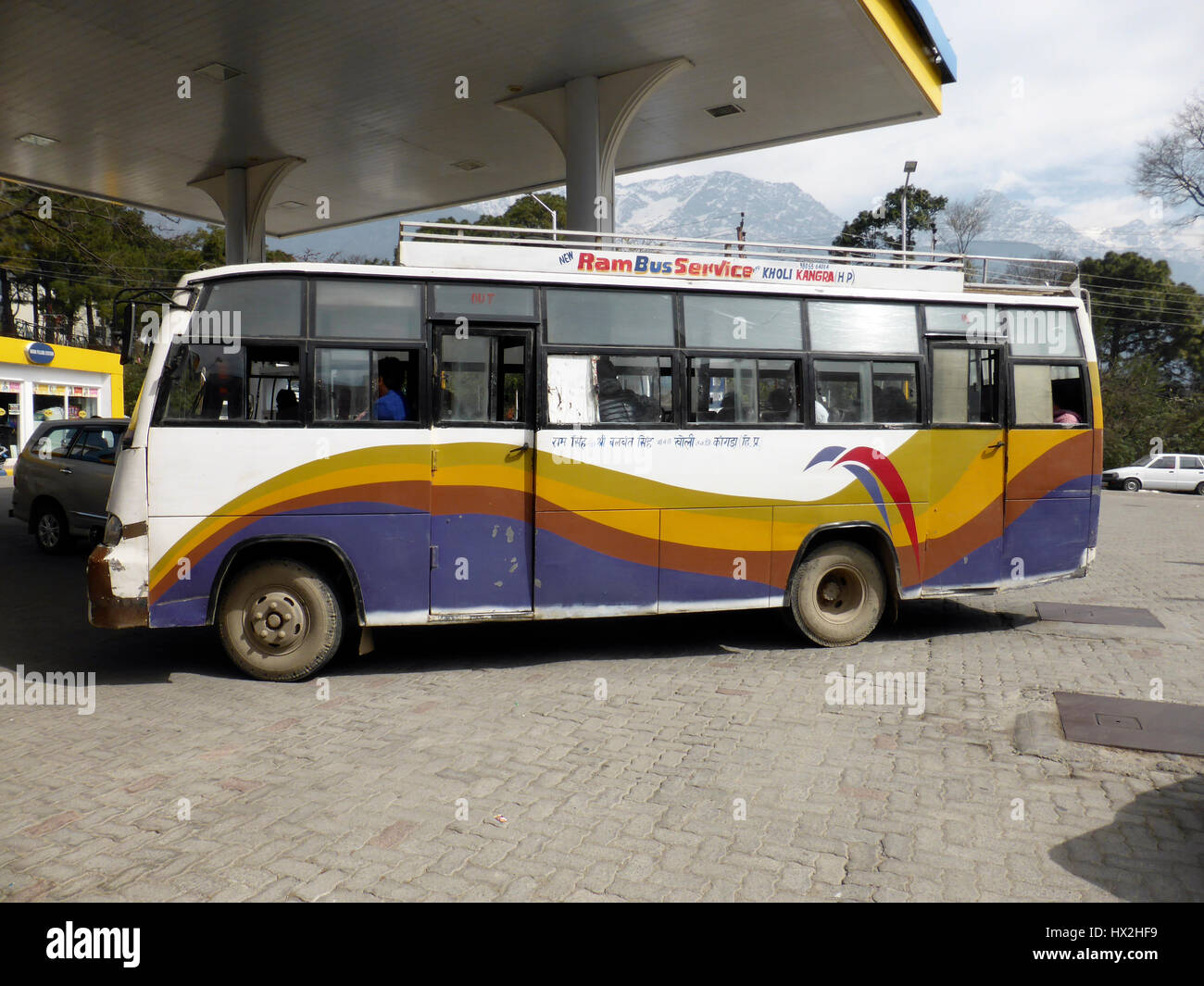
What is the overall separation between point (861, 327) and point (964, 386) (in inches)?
48.9

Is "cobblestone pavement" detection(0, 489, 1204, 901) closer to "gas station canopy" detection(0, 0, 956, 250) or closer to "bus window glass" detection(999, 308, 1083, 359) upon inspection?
"bus window glass" detection(999, 308, 1083, 359)

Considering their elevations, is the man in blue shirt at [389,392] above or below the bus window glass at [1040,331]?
below

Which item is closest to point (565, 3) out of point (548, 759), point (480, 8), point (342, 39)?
point (480, 8)

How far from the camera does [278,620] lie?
24.4ft

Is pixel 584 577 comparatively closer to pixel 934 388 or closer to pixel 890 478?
pixel 890 478

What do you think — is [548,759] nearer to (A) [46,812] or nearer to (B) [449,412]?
(A) [46,812]

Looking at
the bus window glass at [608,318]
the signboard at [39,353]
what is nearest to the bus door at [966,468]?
the bus window glass at [608,318]

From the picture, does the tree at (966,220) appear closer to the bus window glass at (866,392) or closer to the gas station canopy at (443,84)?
the gas station canopy at (443,84)

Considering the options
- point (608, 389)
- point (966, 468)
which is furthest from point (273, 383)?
point (966, 468)

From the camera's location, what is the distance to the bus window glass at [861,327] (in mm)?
8688

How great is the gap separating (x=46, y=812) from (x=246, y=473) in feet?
10.0

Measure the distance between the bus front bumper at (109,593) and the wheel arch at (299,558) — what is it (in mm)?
539

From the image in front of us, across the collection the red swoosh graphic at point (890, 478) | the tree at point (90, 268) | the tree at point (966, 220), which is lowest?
the red swoosh graphic at point (890, 478)

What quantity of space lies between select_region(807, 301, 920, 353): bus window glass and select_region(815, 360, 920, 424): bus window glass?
0.50ft
